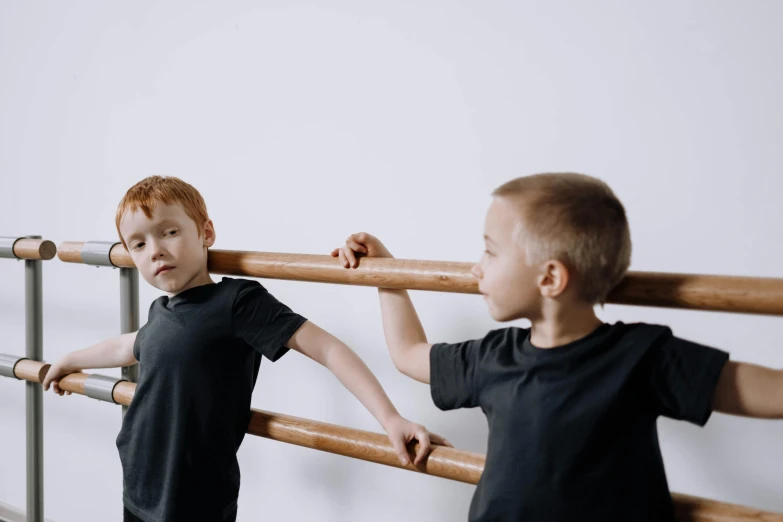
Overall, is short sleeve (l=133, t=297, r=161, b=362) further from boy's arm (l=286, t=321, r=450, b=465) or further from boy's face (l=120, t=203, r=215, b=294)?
boy's arm (l=286, t=321, r=450, b=465)

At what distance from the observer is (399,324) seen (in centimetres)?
87

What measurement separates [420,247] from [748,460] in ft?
1.67

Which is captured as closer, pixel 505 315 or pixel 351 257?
Result: pixel 505 315

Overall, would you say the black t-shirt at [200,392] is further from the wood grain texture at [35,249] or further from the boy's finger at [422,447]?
the wood grain texture at [35,249]

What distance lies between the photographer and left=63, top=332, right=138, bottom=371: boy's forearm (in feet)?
3.66

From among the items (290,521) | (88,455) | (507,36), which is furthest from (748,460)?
(88,455)

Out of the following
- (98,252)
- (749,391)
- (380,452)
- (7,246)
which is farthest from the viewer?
(7,246)

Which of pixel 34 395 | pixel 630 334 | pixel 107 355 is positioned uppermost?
pixel 630 334

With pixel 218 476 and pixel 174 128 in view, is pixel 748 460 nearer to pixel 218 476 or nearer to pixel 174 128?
pixel 218 476

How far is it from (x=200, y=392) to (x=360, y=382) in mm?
204

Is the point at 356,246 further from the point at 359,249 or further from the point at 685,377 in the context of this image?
the point at 685,377

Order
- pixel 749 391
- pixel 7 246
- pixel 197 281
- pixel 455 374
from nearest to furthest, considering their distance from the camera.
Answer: pixel 749 391, pixel 455 374, pixel 197 281, pixel 7 246

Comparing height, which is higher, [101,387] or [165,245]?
[165,245]

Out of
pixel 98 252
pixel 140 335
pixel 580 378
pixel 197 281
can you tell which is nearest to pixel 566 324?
pixel 580 378
